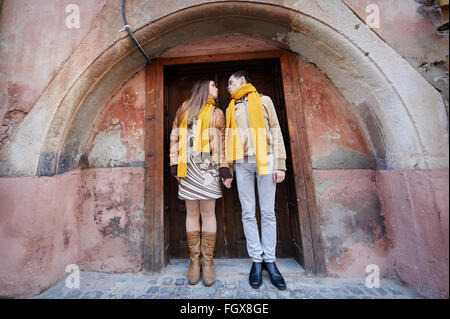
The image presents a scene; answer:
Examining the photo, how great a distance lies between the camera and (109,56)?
6.20 feet

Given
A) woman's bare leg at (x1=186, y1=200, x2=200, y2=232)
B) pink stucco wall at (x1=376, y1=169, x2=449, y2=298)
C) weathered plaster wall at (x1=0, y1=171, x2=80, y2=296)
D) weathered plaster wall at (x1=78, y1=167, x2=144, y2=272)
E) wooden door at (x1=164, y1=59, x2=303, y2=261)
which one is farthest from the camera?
wooden door at (x1=164, y1=59, x2=303, y2=261)

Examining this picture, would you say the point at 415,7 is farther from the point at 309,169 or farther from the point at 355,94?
the point at 309,169

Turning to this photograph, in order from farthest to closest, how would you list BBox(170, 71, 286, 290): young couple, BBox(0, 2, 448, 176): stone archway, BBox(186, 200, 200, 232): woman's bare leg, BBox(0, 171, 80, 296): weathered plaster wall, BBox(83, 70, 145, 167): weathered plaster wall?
BBox(83, 70, 145, 167): weathered plaster wall < BBox(186, 200, 200, 232): woman's bare leg < BBox(170, 71, 286, 290): young couple < BBox(0, 171, 80, 296): weathered plaster wall < BBox(0, 2, 448, 176): stone archway

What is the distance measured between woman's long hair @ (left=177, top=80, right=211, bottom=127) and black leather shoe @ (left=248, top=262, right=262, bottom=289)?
1.66 metres

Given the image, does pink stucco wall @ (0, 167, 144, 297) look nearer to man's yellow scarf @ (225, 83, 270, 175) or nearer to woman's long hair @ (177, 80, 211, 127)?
woman's long hair @ (177, 80, 211, 127)

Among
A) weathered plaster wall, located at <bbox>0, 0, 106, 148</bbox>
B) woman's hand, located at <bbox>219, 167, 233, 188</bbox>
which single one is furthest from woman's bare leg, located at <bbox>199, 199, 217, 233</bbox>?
weathered plaster wall, located at <bbox>0, 0, 106, 148</bbox>

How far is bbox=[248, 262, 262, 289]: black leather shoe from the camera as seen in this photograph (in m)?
1.68

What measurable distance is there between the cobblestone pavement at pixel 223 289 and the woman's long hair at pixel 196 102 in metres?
1.68

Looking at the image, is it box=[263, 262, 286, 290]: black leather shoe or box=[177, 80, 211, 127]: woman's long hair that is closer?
box=[263, 262, 286, 290]: black leather shoe

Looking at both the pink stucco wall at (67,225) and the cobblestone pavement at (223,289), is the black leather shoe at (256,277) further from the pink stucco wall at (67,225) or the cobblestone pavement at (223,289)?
the pink stucco wall at (67,225)

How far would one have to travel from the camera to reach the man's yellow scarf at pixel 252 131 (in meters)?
1.72

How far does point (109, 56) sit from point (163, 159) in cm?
124

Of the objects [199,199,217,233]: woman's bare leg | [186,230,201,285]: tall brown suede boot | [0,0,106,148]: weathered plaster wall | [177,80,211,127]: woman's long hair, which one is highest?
[0,0,106,148]: weathered plaster wall

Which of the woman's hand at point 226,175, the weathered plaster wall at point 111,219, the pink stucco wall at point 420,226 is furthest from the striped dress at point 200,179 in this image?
the pink stucco wall at point 420,226
